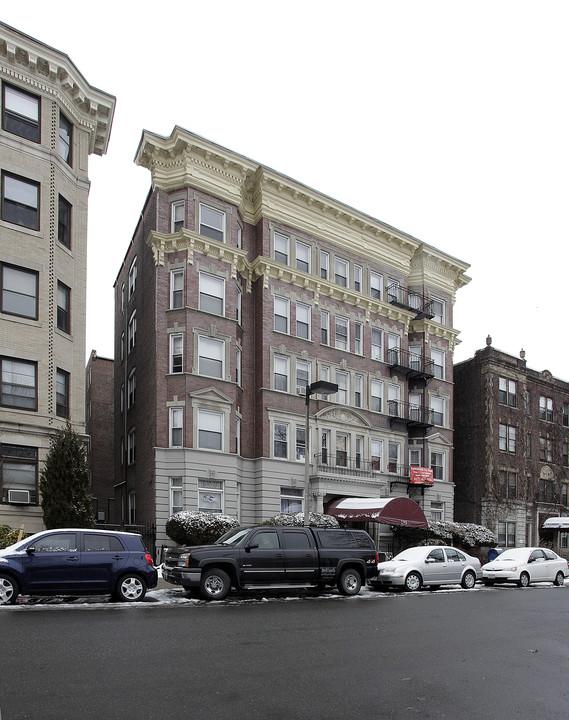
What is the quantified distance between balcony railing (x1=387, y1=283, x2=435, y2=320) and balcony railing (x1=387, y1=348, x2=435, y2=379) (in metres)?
2.38

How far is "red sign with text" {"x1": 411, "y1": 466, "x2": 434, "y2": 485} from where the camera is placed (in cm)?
3716

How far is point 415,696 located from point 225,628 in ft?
16.5

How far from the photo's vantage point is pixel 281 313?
111ft

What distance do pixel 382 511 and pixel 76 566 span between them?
1736 centimetres

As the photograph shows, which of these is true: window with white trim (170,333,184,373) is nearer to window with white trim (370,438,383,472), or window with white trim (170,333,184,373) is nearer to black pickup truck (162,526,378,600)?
window with white trim (370,438,383,472)

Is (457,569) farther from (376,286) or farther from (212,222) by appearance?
(376,286)

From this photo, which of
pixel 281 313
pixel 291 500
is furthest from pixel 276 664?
pixel 281 313

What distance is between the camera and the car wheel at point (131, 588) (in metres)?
15.6

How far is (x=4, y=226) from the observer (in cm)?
2403

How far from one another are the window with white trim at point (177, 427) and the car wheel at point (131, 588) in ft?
43.6

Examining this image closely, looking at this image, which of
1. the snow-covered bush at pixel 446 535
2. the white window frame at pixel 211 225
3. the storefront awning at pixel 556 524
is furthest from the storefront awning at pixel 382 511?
the storefront awning at pixel 556 524

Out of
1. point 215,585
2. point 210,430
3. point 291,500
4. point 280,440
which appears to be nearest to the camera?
point 215,585

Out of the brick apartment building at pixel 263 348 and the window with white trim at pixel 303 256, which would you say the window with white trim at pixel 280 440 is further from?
the window with white trim at pixel 303 256

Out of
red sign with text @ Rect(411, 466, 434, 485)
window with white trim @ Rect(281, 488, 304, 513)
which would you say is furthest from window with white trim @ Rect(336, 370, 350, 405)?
window with white trim @ Rect(281, 488, 304, 513)
